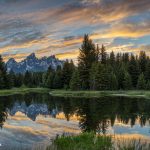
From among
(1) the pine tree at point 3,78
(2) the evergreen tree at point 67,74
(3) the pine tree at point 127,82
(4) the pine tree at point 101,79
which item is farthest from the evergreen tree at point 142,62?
(1) the pine tree at point 3,78

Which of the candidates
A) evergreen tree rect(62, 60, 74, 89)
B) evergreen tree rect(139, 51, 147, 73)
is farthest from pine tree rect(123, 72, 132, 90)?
evergreen tree rect(62, 60, 74, 89)

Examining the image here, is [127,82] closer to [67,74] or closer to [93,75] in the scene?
[93,75]

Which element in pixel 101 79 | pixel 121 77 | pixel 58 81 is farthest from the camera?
pixel 58 81

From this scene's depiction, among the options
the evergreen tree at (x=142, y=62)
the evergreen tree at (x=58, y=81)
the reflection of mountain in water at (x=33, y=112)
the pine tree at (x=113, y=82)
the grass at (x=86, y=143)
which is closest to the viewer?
the grass at (x=86, y=143)

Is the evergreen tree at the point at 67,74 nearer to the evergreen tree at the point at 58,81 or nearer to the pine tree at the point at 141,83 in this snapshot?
the evergreen tree at the point at 58,81

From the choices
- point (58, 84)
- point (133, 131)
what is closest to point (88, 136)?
point (133, 131)

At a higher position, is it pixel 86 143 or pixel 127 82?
pixel 86 143

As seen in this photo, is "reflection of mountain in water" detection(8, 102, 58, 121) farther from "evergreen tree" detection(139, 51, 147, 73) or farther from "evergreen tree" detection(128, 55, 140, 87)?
"evergreen tree" detection(139, 51, 147, 73)

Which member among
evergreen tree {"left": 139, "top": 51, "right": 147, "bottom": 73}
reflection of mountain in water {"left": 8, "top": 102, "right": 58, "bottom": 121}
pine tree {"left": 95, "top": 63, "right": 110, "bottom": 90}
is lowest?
reflection of mountain in water {"left": 8, "top": 102, "right": 58, "bottom": 121}

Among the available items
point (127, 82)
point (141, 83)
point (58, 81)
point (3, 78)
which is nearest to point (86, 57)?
point (127, 82)

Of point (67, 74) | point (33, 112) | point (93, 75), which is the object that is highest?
point (93, 75)

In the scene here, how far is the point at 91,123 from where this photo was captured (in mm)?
31875

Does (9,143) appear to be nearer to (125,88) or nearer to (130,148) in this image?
(130,148)

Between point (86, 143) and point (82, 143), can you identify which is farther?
point (86, 143)
